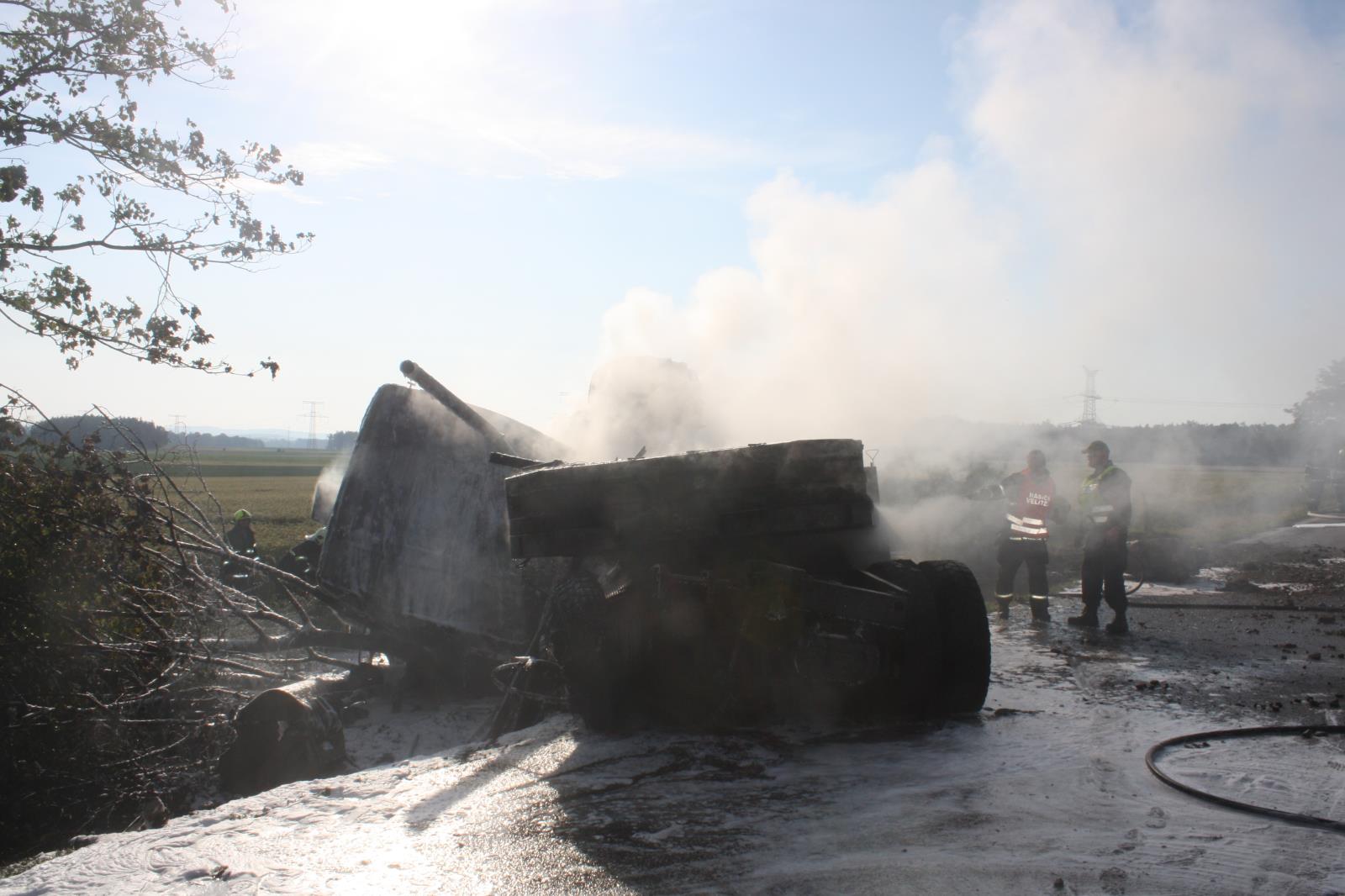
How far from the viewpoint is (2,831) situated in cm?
509

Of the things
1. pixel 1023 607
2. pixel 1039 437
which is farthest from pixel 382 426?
pixel 1039 437

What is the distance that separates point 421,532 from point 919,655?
3.82m

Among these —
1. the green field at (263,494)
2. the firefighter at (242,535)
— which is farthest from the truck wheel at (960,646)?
the firefighter at (242,535)

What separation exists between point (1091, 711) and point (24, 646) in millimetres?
6145

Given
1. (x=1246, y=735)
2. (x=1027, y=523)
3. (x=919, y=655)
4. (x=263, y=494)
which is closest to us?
(x=1246, y=735)

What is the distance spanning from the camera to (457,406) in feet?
24.0

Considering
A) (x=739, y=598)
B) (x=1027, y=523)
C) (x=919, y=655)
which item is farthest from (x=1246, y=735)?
(x=1027, y=523)

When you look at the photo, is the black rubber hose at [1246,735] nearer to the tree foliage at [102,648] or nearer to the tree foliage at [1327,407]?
the tree foliage at [102,648]

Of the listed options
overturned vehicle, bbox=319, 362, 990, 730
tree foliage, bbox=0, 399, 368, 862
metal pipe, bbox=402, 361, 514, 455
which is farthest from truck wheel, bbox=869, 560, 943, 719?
tree foliage, bbox=0, 399, 368, 862

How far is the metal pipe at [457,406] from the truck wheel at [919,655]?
3337 millimetres

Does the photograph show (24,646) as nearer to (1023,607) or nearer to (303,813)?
(303,813)

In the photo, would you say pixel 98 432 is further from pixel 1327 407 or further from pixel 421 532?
pixel 1327 407

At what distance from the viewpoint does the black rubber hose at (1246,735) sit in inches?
136

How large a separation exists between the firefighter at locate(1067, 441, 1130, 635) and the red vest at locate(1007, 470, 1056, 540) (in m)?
0.48
